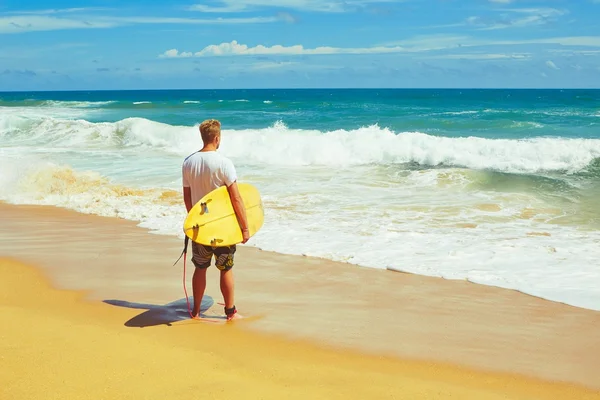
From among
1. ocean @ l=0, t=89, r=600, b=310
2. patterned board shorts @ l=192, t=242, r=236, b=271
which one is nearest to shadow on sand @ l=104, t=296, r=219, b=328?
patterned board shorts @ l=192, t=242, r=236, b=271

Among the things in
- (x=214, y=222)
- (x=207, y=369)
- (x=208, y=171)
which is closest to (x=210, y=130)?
(x=208, y=171)

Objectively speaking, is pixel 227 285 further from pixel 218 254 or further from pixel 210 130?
pixel 210 130

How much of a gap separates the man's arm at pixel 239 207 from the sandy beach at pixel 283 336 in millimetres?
667

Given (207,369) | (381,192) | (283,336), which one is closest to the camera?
(207,369)

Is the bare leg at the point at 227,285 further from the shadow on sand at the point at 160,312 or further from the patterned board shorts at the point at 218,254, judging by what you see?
the shadow on sand at the point at 160,312

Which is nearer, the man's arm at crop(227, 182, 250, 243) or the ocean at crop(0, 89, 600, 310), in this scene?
the man's arm at crop(227, 182, 250, 243)

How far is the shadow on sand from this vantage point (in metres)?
4.68

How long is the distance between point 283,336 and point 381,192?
7912 mm

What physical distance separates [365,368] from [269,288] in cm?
199

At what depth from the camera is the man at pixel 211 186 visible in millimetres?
4555

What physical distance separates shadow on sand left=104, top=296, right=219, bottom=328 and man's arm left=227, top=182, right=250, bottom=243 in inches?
30.7

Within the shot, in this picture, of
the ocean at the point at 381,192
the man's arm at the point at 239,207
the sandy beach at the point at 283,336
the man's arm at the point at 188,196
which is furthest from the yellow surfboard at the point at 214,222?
the ocean at the point at 381,192

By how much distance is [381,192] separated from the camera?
1216cm

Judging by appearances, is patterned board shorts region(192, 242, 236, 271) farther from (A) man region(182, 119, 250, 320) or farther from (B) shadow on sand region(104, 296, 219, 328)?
(B) shadow on sand region(104, 296, 219, 328)
